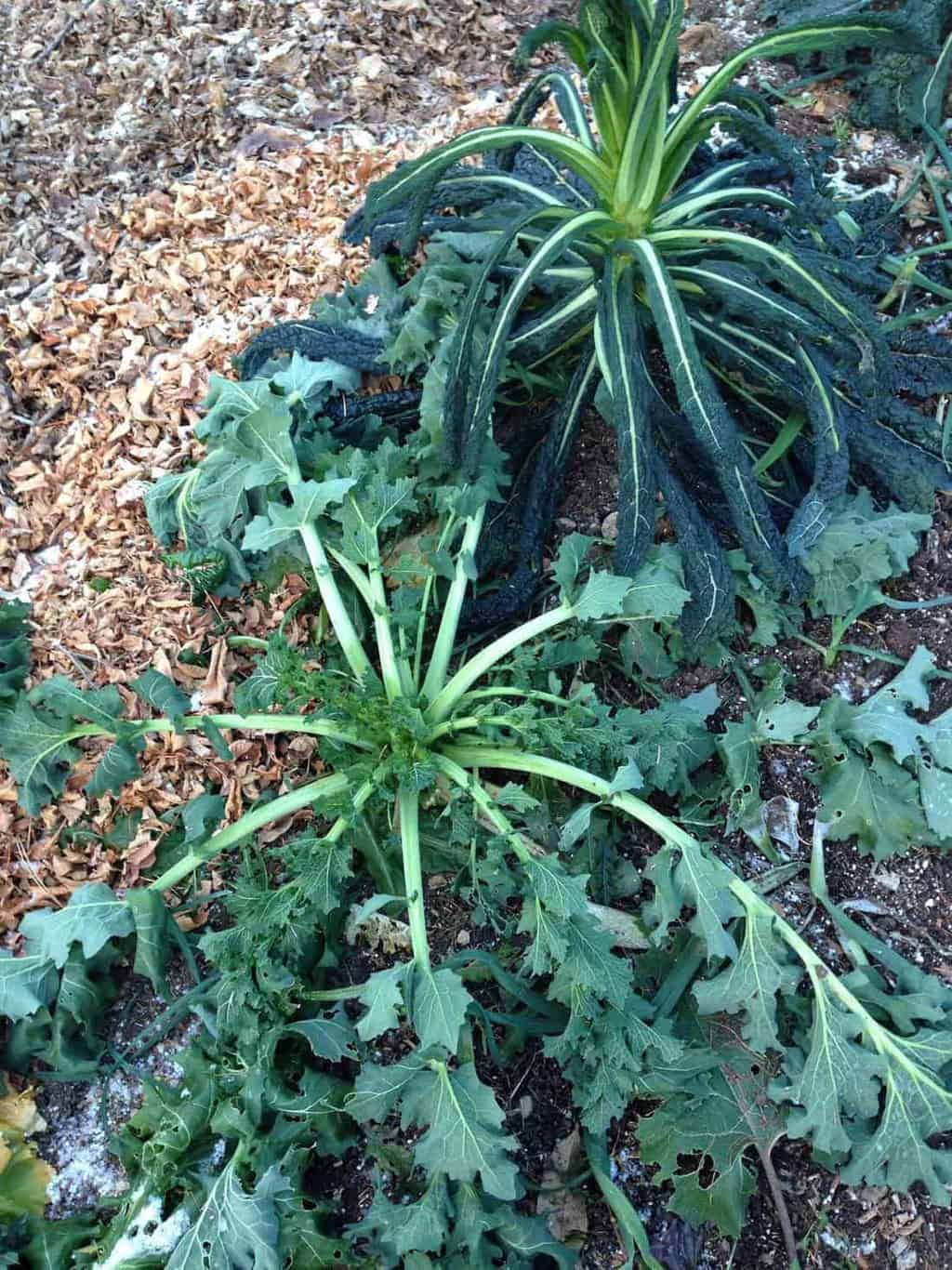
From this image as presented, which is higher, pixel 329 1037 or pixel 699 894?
pixel 699 894

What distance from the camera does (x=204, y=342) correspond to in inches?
118

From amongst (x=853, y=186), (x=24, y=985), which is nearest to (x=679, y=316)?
(x=853, y=186)

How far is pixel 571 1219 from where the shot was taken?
6.31ft

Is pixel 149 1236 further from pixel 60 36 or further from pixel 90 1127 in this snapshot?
pixel 60 36

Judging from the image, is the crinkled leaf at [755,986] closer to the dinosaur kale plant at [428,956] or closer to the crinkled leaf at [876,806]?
the dinosaur kale plant at [428,956]

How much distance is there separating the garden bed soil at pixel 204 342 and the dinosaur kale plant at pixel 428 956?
11 cm

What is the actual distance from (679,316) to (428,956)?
1.42 meters

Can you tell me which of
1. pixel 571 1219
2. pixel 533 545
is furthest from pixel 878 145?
pixel 571 1219

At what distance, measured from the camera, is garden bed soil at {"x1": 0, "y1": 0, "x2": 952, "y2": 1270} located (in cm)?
208

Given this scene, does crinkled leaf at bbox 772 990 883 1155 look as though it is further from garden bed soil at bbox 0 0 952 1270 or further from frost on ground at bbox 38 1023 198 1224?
frost on ground at bbox 38 1023 198 1224

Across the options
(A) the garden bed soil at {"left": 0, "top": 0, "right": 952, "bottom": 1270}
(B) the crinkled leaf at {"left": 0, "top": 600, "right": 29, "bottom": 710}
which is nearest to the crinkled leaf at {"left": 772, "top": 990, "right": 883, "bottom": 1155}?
(A) the garden bed soil at {"left": 0, "top": 0, "right": 952, "bottom": 1270}

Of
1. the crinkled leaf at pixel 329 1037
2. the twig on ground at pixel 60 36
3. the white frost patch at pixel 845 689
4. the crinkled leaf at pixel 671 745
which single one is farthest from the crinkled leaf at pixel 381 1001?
the twig on ground at pixel 60 36

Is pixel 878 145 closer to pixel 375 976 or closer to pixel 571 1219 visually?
pixel 375 976

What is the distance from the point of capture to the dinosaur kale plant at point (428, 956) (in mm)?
1843
